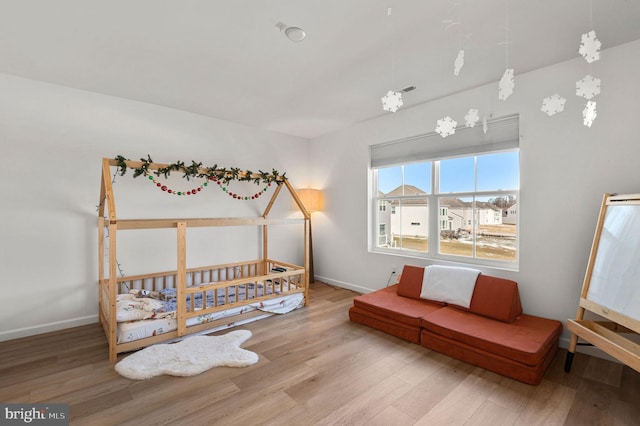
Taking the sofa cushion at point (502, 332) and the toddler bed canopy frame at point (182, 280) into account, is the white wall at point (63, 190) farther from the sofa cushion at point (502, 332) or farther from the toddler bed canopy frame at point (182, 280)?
the sofa cushion at point (502, 332)

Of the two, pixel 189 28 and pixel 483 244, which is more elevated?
pixel 189 28

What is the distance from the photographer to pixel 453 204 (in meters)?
3.57

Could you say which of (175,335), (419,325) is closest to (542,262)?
(419,325)

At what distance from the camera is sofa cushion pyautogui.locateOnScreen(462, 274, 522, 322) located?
273 centimetres

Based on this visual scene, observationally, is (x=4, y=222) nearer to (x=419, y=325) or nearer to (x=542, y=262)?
(x=419, y=325)

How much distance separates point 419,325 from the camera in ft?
9.27

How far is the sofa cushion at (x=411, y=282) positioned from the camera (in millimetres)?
3393

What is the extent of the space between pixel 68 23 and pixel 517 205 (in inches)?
164

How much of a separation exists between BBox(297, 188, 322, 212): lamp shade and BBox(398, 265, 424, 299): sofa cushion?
2.02m

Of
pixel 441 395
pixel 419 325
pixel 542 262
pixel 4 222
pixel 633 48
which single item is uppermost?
pixel 633 48

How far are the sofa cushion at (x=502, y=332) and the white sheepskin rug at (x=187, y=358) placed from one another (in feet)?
5.76

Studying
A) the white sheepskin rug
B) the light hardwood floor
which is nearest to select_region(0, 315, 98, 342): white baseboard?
the light hardwood floor

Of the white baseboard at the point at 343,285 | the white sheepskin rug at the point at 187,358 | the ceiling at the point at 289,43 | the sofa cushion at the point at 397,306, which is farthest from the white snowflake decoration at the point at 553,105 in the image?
the white baseboard at the point at 343,285

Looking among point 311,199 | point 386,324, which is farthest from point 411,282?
point 311,199
